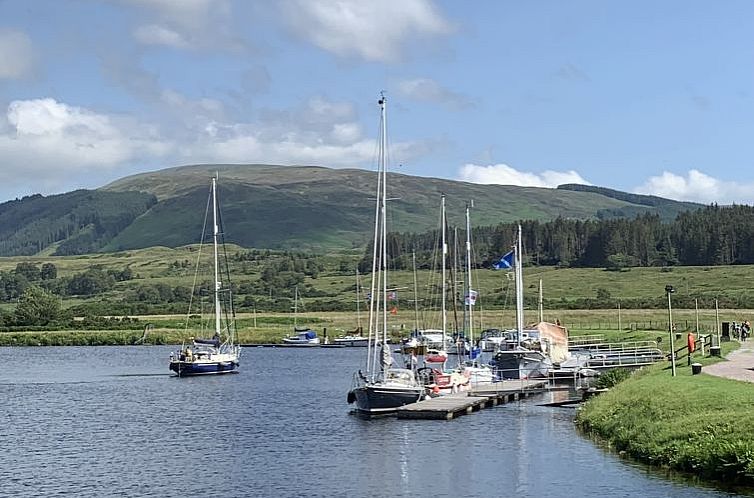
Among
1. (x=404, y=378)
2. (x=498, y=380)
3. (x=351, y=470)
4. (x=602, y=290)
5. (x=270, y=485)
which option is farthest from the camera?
(x=602, y=290)

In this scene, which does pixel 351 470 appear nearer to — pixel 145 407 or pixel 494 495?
pixel 494 495

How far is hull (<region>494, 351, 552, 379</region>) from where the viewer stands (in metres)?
81.7

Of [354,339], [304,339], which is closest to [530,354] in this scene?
[354,339]

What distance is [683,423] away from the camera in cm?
4203

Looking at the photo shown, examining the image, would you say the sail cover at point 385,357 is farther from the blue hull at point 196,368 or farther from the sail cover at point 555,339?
the blue hull at point 196,368

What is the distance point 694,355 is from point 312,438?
27.6 metres

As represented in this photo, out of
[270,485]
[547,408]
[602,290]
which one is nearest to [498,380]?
[547,408]

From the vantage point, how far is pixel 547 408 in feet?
218

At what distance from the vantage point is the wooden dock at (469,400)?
2395 inches

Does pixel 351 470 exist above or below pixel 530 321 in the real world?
below

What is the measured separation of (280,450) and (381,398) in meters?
11.0

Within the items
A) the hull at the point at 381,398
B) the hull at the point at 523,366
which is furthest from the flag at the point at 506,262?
the hull at the point at 381,398

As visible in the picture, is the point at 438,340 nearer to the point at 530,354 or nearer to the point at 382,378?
the point at 530,354

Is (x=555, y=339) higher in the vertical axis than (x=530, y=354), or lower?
higher
